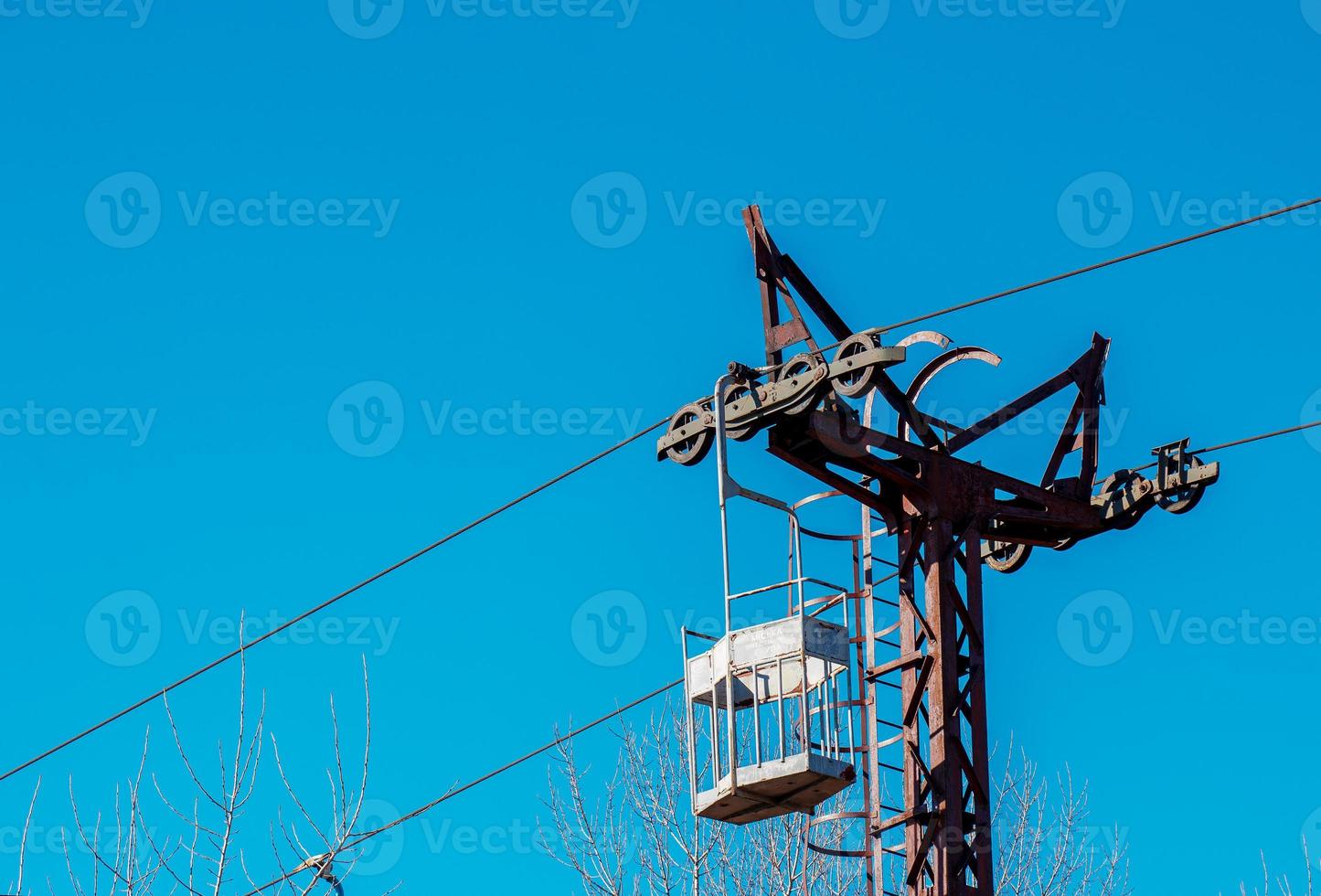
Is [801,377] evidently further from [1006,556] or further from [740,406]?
[1006,556]

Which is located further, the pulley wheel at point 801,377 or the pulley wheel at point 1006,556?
the pulley wheel at point 1006,556

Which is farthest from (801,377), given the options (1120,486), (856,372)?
(1120,486)

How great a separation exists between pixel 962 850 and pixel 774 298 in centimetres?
491

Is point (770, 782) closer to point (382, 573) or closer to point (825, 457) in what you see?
point (825, 457)

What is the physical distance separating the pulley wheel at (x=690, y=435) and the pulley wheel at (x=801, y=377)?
2.77 feet

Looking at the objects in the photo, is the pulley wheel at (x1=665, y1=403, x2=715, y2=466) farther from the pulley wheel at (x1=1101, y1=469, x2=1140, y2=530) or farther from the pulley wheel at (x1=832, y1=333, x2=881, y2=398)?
the pulley wheel at (x1=1101, y1=469, x2=1140, y2=530)

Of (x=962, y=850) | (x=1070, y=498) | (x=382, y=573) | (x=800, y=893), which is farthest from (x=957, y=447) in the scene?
(x=800, y=893)

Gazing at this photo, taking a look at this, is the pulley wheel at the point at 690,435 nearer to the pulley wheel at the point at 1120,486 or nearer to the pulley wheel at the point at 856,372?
the pulley wheel at the point at 856,372

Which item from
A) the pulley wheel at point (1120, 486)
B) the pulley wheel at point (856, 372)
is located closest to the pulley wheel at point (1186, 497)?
the pulley wheel at point (1120, 486)

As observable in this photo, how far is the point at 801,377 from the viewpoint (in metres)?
17.5

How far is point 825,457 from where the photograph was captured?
58.6 feet

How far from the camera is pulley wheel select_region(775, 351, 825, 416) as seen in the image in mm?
17406

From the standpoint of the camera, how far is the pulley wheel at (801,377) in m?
17.4

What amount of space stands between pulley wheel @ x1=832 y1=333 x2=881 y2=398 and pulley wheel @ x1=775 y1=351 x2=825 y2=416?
20 centimetres
